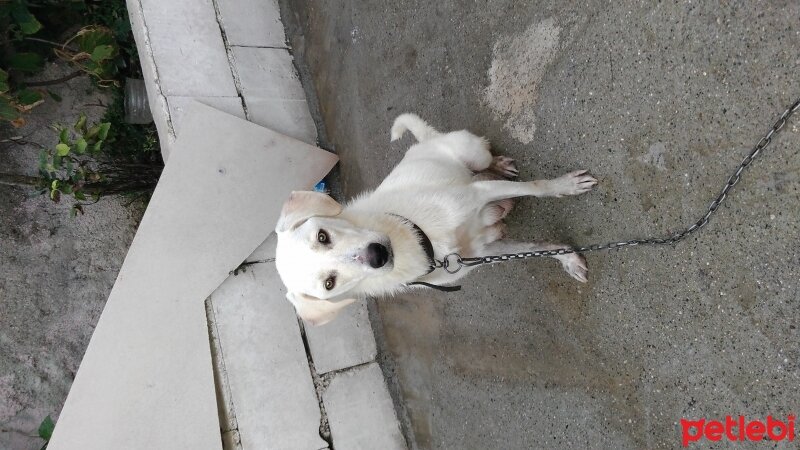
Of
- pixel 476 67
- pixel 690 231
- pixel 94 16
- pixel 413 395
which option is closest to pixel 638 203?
pixel 690 231

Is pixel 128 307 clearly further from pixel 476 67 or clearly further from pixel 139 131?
pixel 476 67

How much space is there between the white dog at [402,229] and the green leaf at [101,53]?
263 centimetres

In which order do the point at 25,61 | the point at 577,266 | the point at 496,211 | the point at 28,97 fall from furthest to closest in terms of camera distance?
the point at 25,61
the point at 28,97
the point at 496,211
the point at 577,266

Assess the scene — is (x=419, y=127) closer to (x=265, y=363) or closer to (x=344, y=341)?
(x=344, y=341)

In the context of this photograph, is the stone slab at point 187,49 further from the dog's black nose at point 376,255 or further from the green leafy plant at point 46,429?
the dog's black nose at point 376,255

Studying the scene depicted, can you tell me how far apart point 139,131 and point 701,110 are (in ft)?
13.7

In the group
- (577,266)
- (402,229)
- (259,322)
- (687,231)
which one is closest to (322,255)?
(402,229)

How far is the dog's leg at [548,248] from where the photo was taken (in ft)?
8.64

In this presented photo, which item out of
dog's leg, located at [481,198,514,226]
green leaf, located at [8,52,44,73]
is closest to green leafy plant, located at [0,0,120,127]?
green leaf, located at [8,52,44,73]

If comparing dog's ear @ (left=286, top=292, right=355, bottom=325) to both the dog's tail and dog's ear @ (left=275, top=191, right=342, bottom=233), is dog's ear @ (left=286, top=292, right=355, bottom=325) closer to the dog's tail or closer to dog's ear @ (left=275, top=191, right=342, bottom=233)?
dog's ear @ (left=275, top=191, right=342, bottom=233)

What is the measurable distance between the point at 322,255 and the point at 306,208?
0.88 ft

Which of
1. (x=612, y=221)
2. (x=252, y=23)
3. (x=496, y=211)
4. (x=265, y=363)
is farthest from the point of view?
(x=252, y=23)

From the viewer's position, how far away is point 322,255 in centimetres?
226

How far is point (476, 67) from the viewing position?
130 inches
